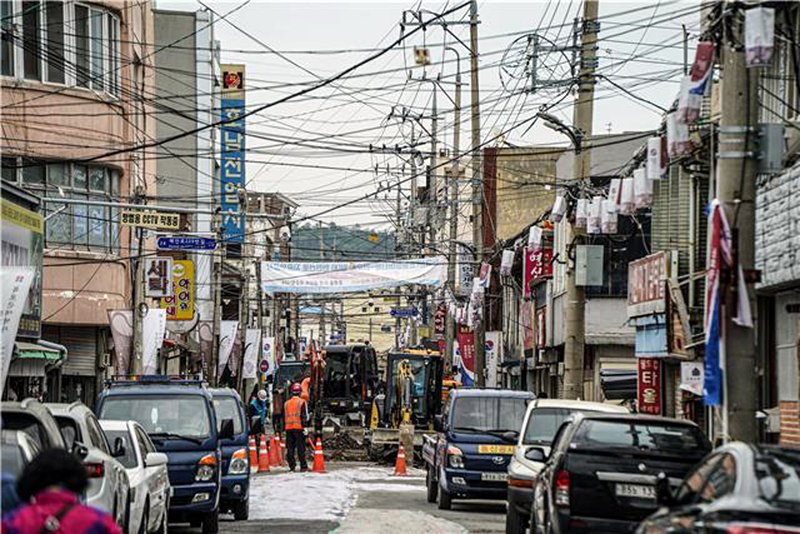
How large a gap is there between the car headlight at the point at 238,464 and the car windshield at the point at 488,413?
13.6ft

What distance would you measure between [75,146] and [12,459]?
26.9 meters

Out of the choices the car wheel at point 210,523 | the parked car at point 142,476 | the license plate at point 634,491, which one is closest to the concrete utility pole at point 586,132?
the car wheel at point 210,523

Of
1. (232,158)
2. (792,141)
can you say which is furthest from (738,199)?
(232,158)

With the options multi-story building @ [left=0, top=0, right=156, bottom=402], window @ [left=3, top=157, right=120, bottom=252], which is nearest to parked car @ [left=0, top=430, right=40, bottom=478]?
multi-story building @ [left=0, top=0, right=156, bottom=402]

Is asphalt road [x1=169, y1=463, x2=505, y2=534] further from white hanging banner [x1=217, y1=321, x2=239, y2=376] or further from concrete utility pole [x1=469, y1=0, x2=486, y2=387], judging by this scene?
white hanging banner [x1=217, y1=321, x2=239, y2=376]

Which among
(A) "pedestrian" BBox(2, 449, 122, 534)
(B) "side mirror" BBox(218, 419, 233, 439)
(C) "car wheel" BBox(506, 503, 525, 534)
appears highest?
(A) "pedestrian" BBox(2, 449, 122, 534)

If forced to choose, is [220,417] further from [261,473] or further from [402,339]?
[402,339]

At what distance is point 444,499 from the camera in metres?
25.5

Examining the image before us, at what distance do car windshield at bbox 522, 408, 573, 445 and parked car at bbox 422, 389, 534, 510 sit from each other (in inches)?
57.5

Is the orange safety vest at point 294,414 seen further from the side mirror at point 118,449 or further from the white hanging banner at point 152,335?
the side mirror at point 118,449

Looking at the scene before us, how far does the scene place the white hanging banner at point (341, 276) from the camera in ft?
160

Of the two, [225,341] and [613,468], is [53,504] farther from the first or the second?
[225,341]

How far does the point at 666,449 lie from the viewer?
15.6 meters

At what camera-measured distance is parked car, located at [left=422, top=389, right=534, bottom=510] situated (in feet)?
82.0
